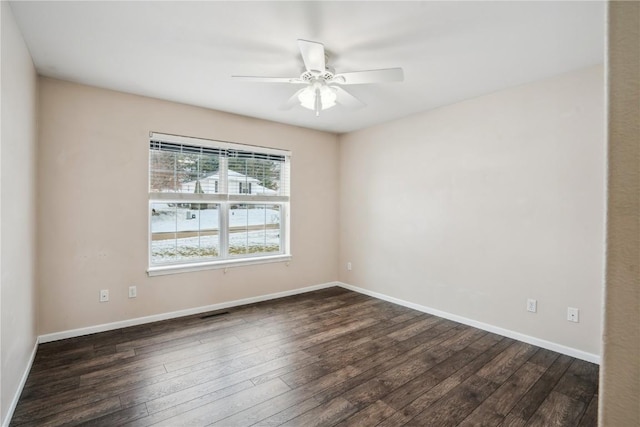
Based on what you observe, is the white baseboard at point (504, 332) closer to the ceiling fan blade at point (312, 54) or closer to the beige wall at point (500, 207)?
the beige wall at point (500, 207)

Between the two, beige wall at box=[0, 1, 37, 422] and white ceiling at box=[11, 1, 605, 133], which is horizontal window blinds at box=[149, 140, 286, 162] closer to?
white ceiling at box=[11, 1, 605, 133]

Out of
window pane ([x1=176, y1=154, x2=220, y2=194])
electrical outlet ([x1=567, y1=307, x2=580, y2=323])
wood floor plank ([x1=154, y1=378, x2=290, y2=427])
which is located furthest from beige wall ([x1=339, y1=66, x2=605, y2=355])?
wood floor plank ([x1=154, y1=378, x2=290, y2=427])

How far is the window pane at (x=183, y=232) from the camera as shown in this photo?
360cm

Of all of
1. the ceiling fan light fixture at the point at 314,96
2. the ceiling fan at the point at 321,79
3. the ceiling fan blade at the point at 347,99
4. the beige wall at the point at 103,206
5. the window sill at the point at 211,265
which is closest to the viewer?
the ceiling fan at the point at 321,79

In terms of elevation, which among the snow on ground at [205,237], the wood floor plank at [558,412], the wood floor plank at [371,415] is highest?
the snow on ground at [205,237]

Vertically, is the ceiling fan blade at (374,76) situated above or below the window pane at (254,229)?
above

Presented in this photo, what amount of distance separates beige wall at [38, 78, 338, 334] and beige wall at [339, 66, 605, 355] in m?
2.12

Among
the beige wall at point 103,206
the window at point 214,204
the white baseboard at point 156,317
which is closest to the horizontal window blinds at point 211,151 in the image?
the window at point 214,204

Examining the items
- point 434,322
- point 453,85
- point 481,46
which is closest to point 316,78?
point 481,46

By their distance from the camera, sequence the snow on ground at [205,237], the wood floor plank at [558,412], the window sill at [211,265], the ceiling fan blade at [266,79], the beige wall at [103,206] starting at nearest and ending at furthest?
1. the wood floor plank at [558,412]
2. the ceiling fan blade at [266,79]
3. the beige wall at [103,206]
4. the window sill at [211,265]
5. the snow on ground at [205,237]

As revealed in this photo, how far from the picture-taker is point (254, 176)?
429 centimetres

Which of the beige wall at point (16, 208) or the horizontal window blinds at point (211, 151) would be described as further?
the horizontal window blinds at point (211, 151)

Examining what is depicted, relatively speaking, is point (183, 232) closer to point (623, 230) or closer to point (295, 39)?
point (295, 39)

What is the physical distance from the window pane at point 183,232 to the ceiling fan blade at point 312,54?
2.38 metres
